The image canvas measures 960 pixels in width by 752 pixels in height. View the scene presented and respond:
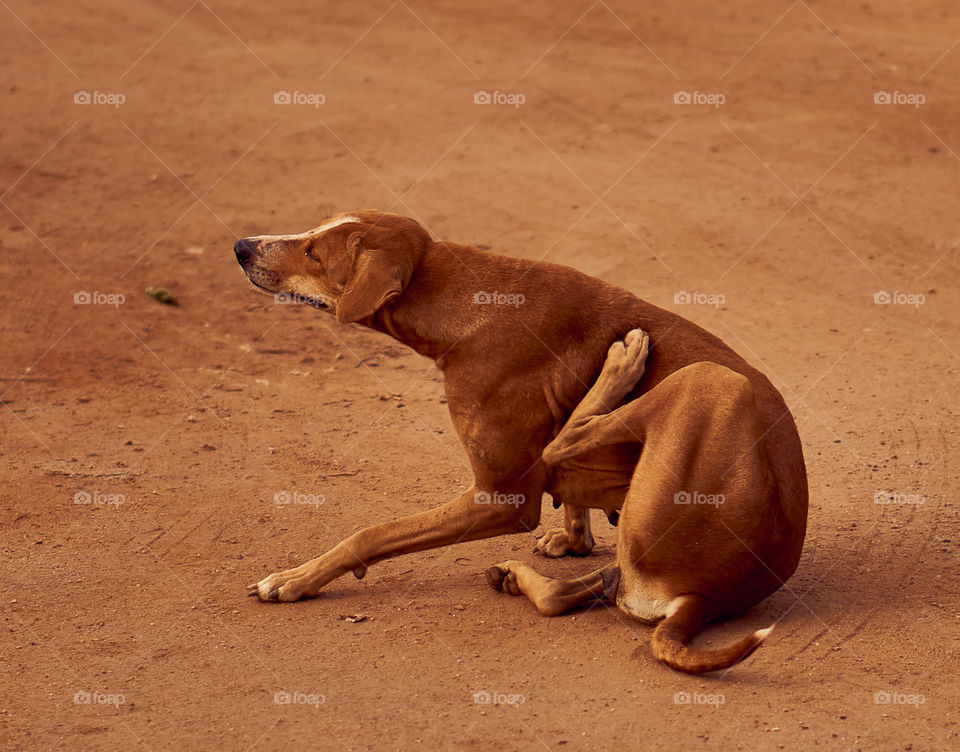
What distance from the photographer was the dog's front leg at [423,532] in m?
6.12

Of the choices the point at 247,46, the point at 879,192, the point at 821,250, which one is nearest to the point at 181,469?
the point at 821,250
